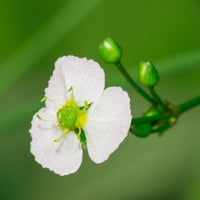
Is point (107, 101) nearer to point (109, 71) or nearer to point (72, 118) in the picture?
point (72, 118)

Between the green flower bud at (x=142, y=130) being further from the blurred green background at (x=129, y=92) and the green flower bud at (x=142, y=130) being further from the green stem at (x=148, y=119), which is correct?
the blurred green background at (x=129, y=92)

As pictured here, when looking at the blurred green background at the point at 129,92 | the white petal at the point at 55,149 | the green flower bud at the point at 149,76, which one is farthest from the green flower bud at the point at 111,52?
the blurred green background at the point at 129,92

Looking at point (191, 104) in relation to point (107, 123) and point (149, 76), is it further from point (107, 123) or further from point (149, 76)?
point (107, 123)

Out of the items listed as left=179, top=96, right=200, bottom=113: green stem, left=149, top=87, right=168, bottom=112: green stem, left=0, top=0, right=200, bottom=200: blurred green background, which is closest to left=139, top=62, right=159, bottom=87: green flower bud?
left=149, top=87, right=168, bottom=112: green stem

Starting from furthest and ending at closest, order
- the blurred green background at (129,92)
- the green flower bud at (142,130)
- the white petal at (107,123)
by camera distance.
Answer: the blurred green background at (129,92), the green flower bud at (142,130), the white petal at (107,123)

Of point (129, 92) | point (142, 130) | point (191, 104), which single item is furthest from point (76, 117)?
point (129, 92)

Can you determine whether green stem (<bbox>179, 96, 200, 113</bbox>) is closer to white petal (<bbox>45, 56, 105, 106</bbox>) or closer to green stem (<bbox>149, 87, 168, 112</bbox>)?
green stem (<bbox>149, 87, 168, 112</bbox>)

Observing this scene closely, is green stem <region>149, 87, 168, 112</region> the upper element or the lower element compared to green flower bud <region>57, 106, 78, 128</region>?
lower
